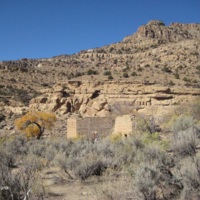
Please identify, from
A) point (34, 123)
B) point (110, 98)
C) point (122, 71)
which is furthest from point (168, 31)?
point (34, 123)

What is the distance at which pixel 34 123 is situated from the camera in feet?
86.1

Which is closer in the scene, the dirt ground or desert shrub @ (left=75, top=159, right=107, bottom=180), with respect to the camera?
the dirt ground

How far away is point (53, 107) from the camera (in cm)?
3131

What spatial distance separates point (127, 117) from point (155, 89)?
9.85 metres

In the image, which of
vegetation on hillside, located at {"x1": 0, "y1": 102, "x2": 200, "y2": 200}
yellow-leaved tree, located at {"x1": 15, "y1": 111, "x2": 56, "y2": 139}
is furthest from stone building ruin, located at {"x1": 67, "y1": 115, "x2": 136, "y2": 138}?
vegetation on hillside, located at {"x1": 0, "y1": 102, "x2": 200, "y2": 200}

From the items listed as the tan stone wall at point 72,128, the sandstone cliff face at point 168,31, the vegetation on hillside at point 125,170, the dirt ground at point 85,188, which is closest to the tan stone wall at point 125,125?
the tan stone wall at point 72,128

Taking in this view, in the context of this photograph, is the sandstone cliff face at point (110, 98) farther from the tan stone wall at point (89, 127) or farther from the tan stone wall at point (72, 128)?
the tan stone wall at point (72, 128)

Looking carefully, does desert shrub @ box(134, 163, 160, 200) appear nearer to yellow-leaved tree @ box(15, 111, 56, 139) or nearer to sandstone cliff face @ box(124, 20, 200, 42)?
yellow-leaved tree @ box(15, 111, 56, 139)

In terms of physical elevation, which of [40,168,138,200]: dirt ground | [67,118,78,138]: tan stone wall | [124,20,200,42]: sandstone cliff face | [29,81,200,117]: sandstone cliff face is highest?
[124,20,200,42]: sandstone cliff face

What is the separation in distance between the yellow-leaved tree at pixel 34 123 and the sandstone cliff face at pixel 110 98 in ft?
15.3

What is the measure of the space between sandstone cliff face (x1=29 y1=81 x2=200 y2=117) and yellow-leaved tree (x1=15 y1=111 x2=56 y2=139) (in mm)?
4663

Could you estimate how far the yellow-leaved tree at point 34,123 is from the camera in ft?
84.2

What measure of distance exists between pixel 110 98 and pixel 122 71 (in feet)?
46.8

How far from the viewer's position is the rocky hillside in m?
35.5
